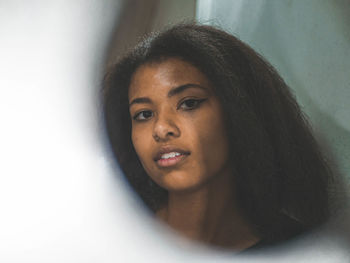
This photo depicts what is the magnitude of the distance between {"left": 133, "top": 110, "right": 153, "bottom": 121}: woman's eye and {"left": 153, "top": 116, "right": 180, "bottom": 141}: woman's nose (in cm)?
6

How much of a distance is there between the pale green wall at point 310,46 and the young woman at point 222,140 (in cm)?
4

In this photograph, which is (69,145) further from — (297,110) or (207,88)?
(297,110)

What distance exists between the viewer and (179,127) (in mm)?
772

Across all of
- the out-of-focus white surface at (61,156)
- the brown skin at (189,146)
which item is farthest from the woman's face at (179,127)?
the out-of-focus white surface at (61,156)

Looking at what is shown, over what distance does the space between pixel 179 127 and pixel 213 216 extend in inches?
9.2

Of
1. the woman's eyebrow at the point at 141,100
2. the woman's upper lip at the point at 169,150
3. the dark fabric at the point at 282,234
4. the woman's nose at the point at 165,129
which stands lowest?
the dark fabric at the point at 282,234

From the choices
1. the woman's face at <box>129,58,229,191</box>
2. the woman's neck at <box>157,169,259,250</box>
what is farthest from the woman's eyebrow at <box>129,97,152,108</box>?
the woman's neck at <box>157,169,259,250</box>

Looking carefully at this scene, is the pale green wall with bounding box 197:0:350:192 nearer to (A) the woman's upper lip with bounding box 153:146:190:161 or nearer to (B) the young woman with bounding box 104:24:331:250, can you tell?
(B) the young woman with bounding box 104:24:331:250

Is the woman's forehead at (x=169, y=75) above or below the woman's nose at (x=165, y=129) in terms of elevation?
above

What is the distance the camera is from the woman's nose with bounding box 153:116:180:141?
76 cm

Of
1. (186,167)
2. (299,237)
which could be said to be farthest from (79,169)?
(299,237)

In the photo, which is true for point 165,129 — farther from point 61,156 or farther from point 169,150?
point 61,156

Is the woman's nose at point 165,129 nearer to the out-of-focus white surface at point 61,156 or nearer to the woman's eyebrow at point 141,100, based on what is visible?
the woman's eyebrow at point 141,100

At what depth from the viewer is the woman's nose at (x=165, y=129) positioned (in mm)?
764
